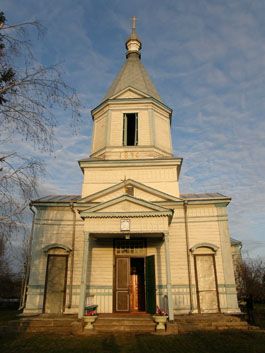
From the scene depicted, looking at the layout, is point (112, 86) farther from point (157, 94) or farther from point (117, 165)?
point (117, 165)

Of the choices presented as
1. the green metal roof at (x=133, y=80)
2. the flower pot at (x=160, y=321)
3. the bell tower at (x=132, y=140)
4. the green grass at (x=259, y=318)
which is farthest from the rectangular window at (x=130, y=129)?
the green grass at (x=259, y=318)

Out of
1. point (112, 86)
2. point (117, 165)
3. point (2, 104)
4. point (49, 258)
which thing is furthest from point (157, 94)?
point (2, 104)

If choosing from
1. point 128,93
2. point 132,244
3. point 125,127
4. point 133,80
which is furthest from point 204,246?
point 133,80

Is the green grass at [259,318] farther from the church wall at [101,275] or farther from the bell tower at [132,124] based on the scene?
the bell tower at [132,124]

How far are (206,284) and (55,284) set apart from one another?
22.2 feet

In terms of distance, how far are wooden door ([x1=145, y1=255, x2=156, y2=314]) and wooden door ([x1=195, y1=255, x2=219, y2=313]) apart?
2.26 metres

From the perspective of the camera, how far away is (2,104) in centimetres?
670

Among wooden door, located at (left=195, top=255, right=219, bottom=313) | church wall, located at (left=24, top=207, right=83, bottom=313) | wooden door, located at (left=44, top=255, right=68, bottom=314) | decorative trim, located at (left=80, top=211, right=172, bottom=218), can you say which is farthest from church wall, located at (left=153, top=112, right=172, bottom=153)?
wooden door, located at (left=44, top=255, right=68, bottom=314)

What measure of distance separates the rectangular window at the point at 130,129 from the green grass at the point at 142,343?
10.1 m

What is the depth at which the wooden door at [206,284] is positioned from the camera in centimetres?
1343

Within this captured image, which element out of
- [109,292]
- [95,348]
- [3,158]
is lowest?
[95,348]

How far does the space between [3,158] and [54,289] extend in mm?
9110

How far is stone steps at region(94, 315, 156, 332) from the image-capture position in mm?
10555

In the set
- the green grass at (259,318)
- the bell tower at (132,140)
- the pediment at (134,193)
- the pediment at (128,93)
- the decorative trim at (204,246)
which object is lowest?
the green grass at (259,318)
